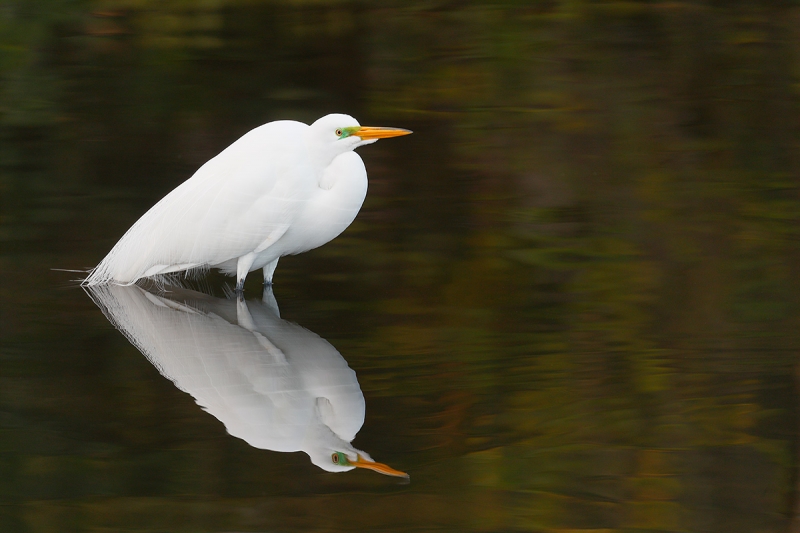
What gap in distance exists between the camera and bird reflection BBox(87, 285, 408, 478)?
114 inches

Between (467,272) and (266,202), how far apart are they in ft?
3.12

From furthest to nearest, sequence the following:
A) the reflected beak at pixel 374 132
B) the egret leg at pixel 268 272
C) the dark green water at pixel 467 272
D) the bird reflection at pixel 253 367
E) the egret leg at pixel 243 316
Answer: the egret leg at pixel 268 272 → the reflected beak at pixel 374 132 → the egret leg at pixel 243 316 → the bird reflection at pixel 253 367 → the dark green water at pixel 467 272

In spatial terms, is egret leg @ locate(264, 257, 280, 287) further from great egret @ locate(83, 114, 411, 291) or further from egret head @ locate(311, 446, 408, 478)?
egret head @ locate(311, 446, 408, 478)

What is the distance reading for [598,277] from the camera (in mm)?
4203

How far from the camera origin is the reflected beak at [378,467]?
2.68 meters

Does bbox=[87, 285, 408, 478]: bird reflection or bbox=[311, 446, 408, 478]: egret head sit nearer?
bbox=[311, 446, 408, 478]: egret head

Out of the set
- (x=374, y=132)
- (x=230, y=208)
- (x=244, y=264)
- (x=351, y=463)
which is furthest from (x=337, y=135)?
(x=351, y=463)

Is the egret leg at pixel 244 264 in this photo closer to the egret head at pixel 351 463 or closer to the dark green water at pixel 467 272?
the dark green water at pixel 467 272

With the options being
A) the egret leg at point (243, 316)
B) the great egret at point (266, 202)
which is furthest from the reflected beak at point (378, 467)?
the great egret at point (266, 202)

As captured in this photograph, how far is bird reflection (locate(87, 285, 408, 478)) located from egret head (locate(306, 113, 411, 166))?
2.13 feet

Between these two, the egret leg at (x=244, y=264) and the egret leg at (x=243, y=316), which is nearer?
the egret leg at (x=243, y=316)

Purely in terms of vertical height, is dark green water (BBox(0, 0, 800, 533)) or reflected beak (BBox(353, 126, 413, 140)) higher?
reflected beak (BBox(353, 126, 413, 140))

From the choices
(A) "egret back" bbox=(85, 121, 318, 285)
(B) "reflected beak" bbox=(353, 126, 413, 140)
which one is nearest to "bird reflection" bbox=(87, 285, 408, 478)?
(A) "egret back" bbox=(85, 121, 318, 285)

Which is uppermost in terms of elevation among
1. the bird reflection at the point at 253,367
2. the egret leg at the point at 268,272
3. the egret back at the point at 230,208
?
the egret back at the point at 230,208
